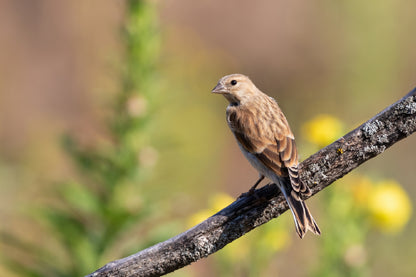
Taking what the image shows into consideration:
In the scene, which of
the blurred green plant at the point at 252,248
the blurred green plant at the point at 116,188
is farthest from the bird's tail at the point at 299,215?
the blurred green plant at the point at 116,188

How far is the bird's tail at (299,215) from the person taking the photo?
2814 millimetres

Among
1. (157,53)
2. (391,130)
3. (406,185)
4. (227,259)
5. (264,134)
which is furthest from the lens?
(406,185)

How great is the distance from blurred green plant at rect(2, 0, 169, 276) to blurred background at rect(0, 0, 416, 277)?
10 mm

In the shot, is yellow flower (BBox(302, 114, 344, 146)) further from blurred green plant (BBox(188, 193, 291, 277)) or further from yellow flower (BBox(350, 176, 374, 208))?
blurred green plant (BBox(188, 193, 291, 277))

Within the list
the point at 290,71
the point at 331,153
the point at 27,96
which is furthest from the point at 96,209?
the point at 290,71

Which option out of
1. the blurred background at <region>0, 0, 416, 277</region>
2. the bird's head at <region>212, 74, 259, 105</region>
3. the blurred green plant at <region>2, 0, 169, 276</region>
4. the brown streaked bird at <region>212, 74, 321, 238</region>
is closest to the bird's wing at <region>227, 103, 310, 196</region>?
the brown streaked bird at <region>212, 74, 321, 238</region>

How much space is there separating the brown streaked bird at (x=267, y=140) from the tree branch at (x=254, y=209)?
0.21 meters

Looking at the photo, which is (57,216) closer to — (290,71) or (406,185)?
(406,185)

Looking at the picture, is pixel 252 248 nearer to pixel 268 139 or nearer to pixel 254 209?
pixel 268 139

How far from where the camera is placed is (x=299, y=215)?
2.90 metres

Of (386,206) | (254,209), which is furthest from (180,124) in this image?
(254,209)

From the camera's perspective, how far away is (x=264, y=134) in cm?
363

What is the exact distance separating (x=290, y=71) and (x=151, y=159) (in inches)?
231

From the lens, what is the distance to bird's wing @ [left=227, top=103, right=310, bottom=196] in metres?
3.27
